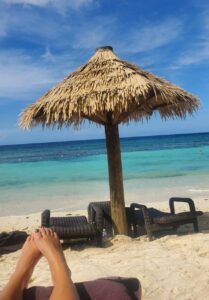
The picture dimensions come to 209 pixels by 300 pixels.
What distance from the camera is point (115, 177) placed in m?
5.64

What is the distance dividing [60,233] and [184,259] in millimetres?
1520

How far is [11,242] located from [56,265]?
340 centimetres

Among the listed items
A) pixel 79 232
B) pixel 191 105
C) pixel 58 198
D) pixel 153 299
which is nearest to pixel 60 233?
pixel 79 232

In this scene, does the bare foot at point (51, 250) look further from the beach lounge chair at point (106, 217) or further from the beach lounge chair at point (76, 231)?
the beach lounge chair at point (106, 217)

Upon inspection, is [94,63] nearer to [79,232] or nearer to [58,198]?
[79,232]

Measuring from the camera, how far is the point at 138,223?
226 inches

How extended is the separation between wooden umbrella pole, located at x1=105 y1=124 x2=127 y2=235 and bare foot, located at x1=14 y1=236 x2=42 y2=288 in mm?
3066

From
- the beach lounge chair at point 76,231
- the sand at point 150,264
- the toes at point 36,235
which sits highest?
the toes at point 36,235

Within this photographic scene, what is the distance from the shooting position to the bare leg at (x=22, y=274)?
7.66ft

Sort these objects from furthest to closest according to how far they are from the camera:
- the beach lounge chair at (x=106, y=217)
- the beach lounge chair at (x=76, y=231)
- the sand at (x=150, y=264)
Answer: the beach lounge chair at (x=106, y=217)
the beach lounge chair at (x=76, y=231)
the sand at (x=150, y=264)

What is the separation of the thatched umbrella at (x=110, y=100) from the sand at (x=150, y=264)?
28.3 inches

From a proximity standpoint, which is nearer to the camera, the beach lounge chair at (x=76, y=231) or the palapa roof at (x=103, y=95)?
the palapa roof at (x=103, y=95)

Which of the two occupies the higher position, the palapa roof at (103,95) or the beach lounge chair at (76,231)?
the palapa roof at (103,95)

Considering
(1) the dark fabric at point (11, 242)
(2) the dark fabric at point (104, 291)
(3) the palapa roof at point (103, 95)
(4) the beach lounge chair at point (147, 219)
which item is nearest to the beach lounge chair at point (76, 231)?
(4) the beach lounge chair at point (147, 219)
